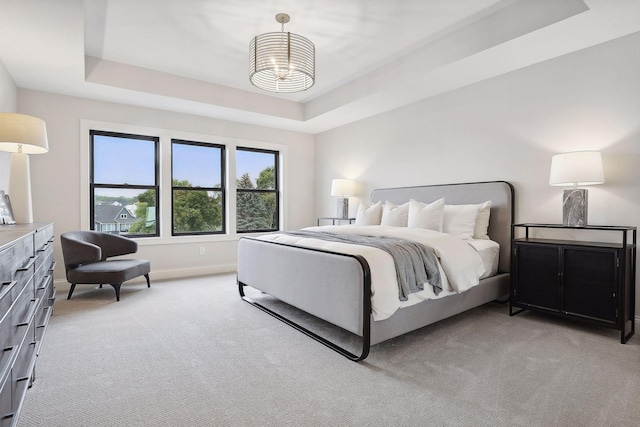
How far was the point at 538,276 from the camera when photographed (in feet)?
9.86

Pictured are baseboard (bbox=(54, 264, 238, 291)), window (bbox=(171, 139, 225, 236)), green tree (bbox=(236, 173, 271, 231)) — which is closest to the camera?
baseboard (bbox=(54, 264, 238, 291))

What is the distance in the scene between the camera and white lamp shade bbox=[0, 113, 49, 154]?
2.56 m

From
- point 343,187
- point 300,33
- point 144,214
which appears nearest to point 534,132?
point 300,33

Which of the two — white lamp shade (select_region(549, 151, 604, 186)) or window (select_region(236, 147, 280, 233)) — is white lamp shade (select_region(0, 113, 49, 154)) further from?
white lamp shade (select_region(549, 151, 604, 186))

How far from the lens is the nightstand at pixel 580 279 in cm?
256

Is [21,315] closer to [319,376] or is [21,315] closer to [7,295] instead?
[7,295]

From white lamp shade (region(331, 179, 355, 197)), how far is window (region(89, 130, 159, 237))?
269 centimetres

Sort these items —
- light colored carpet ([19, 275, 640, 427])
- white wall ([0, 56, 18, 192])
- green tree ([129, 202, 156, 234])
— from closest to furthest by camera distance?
light colored carpet ([19, 275, 640, 427])
white wall ([0, 56, 18, 192])
green tree ([129, 202, 156, 234])

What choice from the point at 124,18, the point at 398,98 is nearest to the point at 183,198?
the point at 124,18

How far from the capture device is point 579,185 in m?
3.11

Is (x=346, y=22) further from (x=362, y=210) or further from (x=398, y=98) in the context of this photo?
(x=362, y=210)

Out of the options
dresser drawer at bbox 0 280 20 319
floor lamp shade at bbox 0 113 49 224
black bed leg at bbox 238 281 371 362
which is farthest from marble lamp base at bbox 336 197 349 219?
dresser drawer at bbox 0 280 20 319

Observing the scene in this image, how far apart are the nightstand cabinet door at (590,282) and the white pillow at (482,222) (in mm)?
863

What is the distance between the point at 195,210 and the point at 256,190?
1103 mm
